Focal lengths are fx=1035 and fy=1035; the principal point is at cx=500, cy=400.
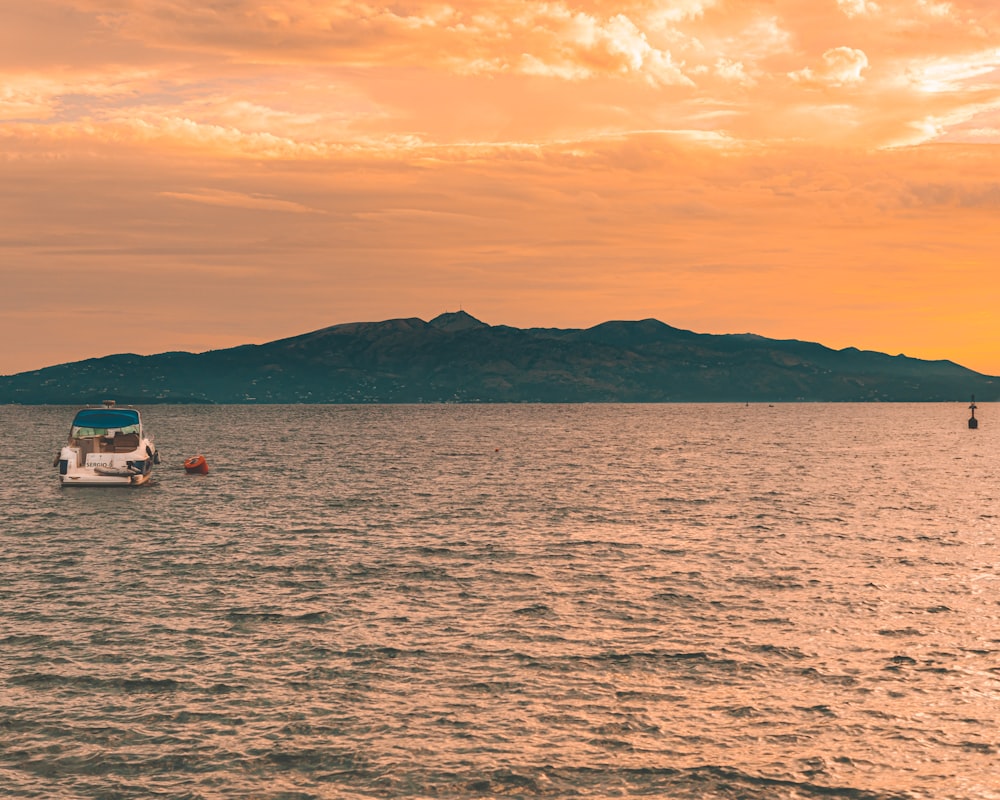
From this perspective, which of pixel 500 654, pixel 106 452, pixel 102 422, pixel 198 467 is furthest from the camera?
pixel 198 467

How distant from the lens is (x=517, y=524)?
2431 inches

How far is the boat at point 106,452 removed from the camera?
Answer: 81.5 metres

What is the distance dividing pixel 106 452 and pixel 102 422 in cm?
290

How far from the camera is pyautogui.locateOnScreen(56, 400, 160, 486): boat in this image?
81.5 meters

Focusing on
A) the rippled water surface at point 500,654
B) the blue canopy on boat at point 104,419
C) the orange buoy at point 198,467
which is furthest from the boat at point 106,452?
the rippled water surface at point 500,654

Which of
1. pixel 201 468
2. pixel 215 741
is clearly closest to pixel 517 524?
pixel 215 741

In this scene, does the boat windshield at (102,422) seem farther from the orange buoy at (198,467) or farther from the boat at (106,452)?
the orange buoy at (198,467)

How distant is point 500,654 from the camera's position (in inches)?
1164

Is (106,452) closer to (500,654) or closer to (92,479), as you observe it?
(92,479)

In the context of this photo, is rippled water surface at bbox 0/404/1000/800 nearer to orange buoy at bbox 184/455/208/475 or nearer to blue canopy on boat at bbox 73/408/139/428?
blue canopy on boat at bbox 73/408/139/428

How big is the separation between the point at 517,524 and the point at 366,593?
23694 mm

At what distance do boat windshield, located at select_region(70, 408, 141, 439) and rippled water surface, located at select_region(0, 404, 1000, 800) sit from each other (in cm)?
1807

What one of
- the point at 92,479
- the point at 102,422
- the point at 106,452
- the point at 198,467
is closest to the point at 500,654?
the point at 92,479

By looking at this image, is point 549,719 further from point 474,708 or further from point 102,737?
point 102,737
